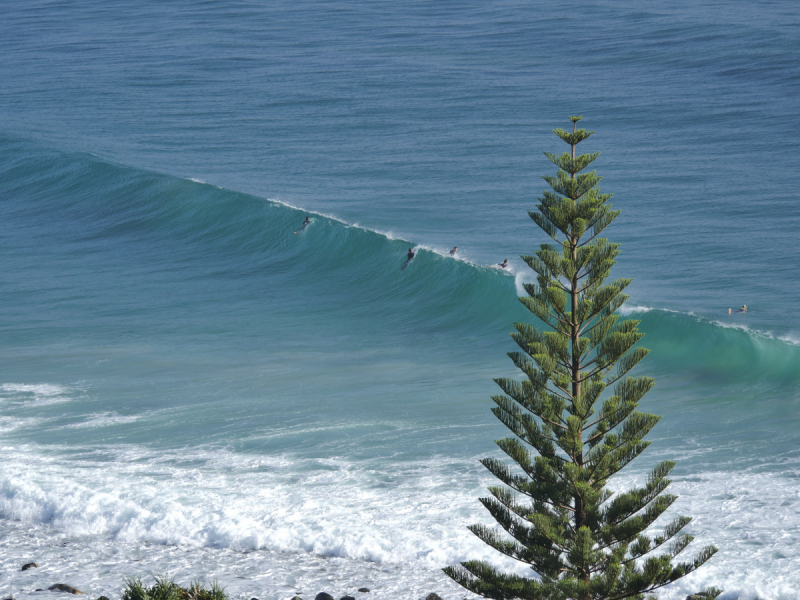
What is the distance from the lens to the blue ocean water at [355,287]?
14.6 m

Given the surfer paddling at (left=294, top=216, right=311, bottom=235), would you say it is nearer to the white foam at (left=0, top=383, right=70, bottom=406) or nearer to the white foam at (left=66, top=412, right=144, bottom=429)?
the white foam at (left=0, top=383, right=70, bottom=406)

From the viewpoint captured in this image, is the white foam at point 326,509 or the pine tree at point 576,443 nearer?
the pine tree at point 576,443

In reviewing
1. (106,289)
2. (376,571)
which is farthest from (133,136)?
(376,571)

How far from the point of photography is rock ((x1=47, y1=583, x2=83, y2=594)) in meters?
12.5

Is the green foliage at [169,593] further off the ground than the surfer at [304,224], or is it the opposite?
the surfer at [304,224]

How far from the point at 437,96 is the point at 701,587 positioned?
40.3 meters

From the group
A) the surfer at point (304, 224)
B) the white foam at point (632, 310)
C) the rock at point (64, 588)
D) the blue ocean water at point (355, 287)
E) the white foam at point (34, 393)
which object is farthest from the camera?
the surfer at point (304, 224)

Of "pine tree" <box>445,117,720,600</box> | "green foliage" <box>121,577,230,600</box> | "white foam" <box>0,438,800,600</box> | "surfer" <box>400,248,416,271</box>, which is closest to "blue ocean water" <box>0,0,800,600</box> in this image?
"white foam" <box>0,438,800,600</box>

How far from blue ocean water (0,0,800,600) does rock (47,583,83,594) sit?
0.26 m

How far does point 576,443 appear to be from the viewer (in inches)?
399

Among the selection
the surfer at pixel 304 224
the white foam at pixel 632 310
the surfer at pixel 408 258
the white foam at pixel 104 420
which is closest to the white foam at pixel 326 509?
the white foam at pixel 104 420

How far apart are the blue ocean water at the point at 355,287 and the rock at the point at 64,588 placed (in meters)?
0.26

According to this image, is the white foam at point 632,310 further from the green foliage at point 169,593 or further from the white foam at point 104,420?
the green foliage at point 169,593

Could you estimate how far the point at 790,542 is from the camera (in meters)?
13.4
